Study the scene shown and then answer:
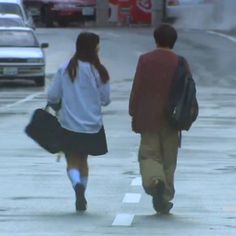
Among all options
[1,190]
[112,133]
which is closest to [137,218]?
[1,190]

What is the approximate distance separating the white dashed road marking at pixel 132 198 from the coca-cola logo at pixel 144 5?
1680 inches

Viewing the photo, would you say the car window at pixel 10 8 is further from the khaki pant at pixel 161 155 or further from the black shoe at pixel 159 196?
the black shoe at pixel 159 196

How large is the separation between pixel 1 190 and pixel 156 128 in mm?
2365

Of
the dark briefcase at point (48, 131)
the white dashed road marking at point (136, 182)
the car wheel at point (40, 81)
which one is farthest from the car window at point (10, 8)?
the dark briefcase at point (48, 131)

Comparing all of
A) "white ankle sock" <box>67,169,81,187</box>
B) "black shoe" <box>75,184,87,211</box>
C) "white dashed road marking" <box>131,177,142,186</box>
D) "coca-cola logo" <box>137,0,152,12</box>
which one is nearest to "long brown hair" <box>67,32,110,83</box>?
"white ankle sock" <box>67,169,81,187</box>

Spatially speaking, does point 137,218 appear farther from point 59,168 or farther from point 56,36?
point 56,36

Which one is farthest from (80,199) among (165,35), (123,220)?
(165,35)

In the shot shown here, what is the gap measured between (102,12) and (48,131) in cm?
4440

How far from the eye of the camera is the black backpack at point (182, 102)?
9.03m

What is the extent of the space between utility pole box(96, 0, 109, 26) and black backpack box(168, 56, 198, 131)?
144ft

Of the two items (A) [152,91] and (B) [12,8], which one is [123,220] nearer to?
(A) [152,91]

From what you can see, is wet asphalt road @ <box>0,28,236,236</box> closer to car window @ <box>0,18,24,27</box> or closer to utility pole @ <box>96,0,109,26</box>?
car window @ <box>0,18,24,27</box>

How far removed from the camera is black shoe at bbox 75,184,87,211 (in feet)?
30.7

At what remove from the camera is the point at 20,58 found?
27.4 metres
